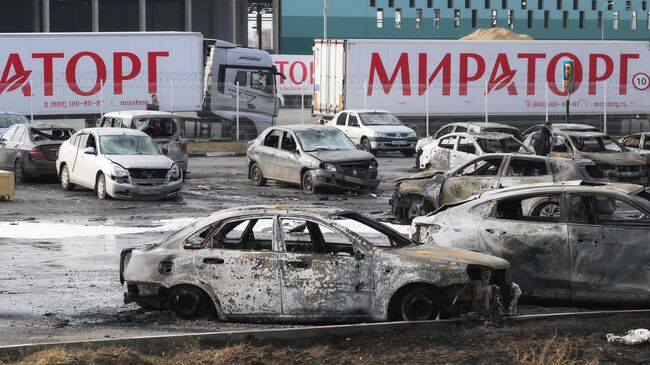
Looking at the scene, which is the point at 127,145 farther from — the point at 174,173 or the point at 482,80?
the point at 482,80

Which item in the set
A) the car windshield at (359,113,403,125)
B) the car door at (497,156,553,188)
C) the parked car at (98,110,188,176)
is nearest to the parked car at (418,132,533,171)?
the car door at (497,156,553,188)

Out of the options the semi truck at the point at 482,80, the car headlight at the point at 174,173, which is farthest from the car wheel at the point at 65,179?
the semi truck at the point at 482,80

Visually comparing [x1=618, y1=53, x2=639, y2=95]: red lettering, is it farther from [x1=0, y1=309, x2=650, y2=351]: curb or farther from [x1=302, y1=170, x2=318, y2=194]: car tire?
[x1=0, y1=309, x2=650, y2=351]: curb

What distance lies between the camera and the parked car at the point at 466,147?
2439cm

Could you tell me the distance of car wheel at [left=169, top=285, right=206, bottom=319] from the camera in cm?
1140

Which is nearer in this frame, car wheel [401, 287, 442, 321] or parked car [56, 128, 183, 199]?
car wheel [401, 287, 442, 321]

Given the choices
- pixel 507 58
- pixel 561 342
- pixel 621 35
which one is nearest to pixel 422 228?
pixel 561 342

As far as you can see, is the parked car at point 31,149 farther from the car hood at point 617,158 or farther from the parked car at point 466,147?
the car hood at point 617,158

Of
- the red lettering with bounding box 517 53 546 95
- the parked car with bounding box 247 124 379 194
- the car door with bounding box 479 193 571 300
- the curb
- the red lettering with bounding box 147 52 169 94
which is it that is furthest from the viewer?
the red lettering with bounding box 517 53 546 95

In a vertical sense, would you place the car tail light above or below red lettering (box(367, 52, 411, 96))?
→ below

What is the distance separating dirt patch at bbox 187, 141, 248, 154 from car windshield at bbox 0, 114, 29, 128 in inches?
258

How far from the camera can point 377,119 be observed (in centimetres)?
3650

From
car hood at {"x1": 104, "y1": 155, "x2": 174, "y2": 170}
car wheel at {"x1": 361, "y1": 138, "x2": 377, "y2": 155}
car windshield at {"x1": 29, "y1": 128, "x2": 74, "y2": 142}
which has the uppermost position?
car windshield at {"x1": 29, "y1": 128, "x2": 74, "y2": 142}

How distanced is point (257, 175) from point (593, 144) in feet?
25.3
